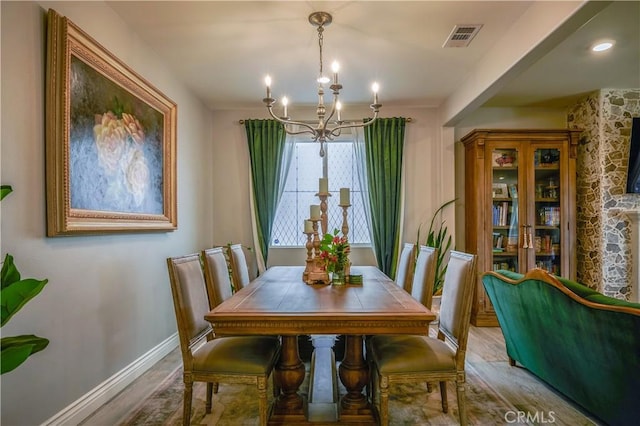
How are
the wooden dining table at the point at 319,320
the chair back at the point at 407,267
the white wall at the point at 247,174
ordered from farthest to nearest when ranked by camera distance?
the white wall at the point at 247,174
the chair back at the point at 407,267
the wooden dining table at the point at 319,320

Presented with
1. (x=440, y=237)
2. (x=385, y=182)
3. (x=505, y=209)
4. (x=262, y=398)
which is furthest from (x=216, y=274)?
(x=505, y=209)

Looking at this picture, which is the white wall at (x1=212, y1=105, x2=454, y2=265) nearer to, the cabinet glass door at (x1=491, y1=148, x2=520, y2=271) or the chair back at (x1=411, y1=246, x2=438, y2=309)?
the cabinet glass door at (x1=491, y1=148, x2=520, y2=271)

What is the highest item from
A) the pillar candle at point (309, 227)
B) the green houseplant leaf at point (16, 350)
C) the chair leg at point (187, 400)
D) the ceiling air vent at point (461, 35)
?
the ceiling air vent at point (461, 35)

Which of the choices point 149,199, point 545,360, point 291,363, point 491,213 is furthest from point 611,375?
point 149,199

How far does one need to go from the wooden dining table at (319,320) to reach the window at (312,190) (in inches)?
76.3

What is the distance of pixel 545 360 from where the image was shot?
2246mm

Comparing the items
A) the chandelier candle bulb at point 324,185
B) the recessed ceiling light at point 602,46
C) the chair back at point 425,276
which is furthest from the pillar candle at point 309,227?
the recessed ceiling light at point 602,46

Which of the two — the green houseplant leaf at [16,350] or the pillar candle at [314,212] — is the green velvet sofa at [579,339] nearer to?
the pillar candle at [314,212]

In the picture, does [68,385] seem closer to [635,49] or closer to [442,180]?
[442,180]

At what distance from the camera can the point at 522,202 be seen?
12.7 ft

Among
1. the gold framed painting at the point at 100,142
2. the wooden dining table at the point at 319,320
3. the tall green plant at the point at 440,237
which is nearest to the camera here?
the wooden dining table at the point at 319,320

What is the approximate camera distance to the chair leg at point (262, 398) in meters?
1.71

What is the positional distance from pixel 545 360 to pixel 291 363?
1.62 metres

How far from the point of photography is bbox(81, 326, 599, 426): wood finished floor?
6.69 ft
